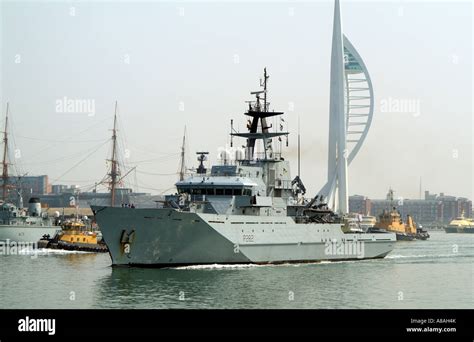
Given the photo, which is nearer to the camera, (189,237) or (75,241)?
(189,237)

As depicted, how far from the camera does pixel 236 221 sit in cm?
3462

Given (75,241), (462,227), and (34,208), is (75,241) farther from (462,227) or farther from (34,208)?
(462,227)

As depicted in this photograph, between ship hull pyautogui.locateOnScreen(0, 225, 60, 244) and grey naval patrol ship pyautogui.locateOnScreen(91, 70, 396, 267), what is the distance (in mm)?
30780

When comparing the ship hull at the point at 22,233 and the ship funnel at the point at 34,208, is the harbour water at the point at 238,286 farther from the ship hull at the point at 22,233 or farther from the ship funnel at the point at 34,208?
the ship funnel at the point at 34,208

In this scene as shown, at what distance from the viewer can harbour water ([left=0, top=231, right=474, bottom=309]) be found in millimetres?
25188

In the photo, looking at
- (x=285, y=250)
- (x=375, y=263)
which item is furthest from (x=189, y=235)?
(x=375, y=263)

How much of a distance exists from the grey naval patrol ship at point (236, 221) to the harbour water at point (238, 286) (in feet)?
2.50

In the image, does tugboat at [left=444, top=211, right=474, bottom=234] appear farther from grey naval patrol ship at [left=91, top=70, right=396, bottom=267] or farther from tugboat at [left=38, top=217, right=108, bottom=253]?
grey naval patrol ship at [left=91, top=70, right=396, bottom=267]

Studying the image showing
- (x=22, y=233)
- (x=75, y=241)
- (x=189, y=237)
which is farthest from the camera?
(x=22, y=233)

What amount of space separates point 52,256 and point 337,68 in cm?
4533

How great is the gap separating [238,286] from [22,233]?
133 feet

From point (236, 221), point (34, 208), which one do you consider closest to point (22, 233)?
point (34, 208)

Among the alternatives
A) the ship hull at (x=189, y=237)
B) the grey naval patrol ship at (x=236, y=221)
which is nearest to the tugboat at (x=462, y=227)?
the grey naval patrol ship at (x=236, y=221)
